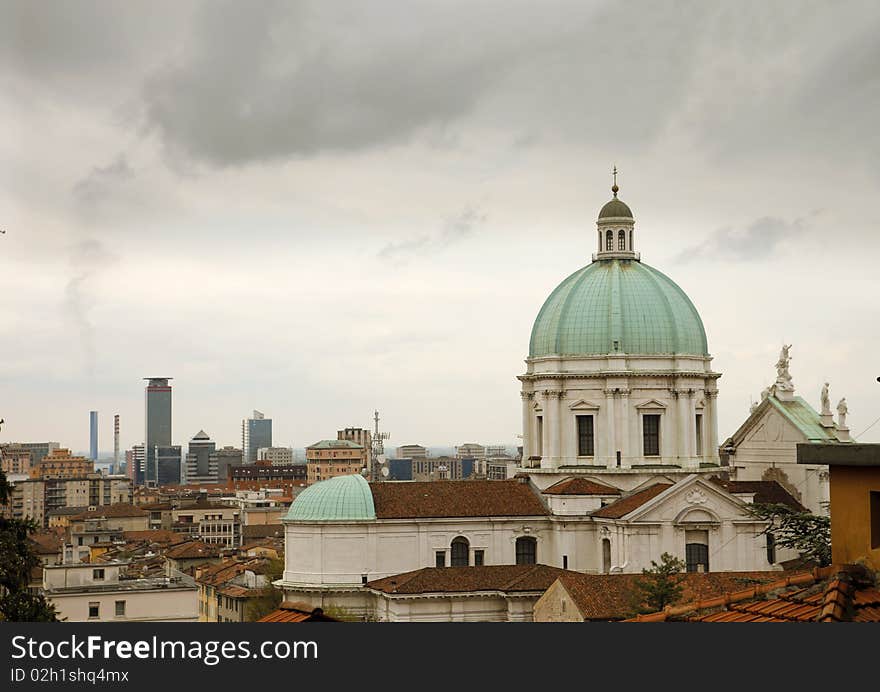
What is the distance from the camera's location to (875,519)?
1214 centimetres

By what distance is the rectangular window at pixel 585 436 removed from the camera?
178 ft

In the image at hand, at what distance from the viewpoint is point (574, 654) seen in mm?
8336

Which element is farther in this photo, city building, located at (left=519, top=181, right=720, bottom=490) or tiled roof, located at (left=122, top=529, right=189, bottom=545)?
tiled roof, located at (left=122, top=529, right=189, bottom=545)

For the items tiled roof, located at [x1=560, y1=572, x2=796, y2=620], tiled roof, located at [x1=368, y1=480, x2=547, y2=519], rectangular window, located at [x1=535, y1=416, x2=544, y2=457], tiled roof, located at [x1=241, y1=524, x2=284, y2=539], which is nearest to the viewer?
tiled roof, located at [x1=560, y1=572, x2=796, y2=620]

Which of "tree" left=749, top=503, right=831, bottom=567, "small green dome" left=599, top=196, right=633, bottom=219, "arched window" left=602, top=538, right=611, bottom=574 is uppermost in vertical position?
"small green dome" left=599, top=196, right=633, bottom=219

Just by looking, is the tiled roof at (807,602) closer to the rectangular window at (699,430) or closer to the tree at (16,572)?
the tree at (16,572)

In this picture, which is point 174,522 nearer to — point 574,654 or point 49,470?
point 49,470

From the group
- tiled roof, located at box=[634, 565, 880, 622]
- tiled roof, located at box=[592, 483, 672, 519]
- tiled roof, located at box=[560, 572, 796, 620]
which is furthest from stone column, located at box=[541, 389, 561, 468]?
tiled roof, located at box=[634, 565, 880, 622]

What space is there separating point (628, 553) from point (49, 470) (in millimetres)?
154827

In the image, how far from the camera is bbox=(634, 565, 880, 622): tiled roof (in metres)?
10.8

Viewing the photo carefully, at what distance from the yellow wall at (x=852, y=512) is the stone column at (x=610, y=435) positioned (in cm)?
4121

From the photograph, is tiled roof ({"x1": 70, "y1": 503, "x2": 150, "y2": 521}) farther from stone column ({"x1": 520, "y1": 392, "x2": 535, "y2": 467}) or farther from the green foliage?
stone column ({"x1": 520, "y1": 392, "x2": 535, "y2": 467})

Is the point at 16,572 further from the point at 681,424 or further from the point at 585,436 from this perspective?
the point at 681,424

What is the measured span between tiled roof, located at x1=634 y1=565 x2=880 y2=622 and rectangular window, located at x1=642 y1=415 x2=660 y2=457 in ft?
135
